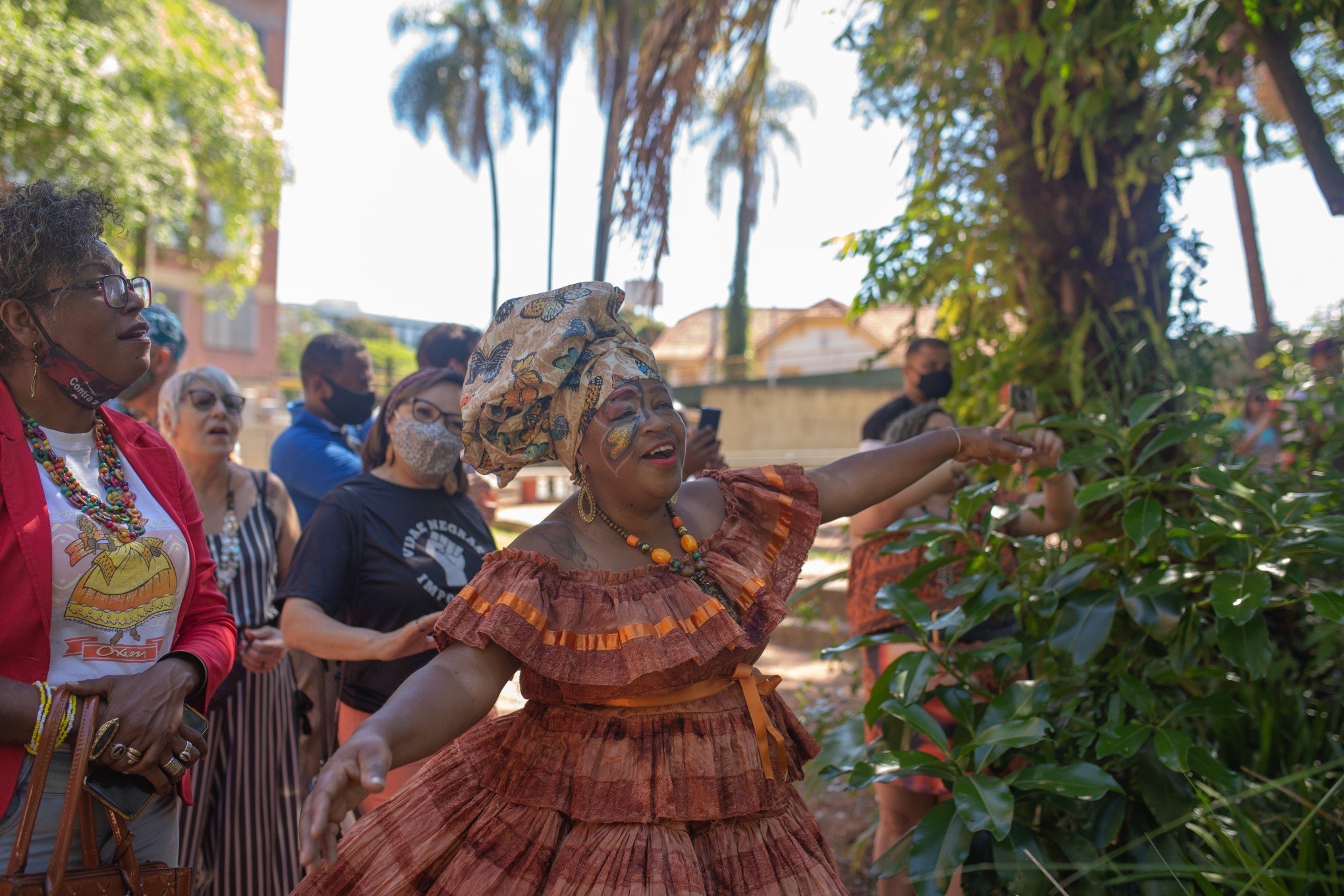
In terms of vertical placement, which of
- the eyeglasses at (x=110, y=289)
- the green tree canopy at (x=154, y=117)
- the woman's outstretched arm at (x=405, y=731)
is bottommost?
the woman's outstretched arm at (x=405, y=731)

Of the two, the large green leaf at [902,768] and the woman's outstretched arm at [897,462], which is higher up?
the woman's outstretched arm at [897,462]

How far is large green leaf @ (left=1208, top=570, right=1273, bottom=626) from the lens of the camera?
232 centimetres

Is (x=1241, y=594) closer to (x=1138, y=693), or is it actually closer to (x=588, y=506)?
(x=1138, y=693)

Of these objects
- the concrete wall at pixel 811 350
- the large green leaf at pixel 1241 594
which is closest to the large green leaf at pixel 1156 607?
the large green leaf at pixel 1241 594

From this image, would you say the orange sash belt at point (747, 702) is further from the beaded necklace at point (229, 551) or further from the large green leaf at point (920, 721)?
the beaded necklace at point (229, 551)

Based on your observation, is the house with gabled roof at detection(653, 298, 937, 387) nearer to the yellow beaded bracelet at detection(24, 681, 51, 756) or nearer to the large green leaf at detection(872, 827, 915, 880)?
the large green leaf at detection(872, 827, 915, 880)

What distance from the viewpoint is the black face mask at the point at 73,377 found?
198 centimetres

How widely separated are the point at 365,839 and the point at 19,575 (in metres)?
0.83

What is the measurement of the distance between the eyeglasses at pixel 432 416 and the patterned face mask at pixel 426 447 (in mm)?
12

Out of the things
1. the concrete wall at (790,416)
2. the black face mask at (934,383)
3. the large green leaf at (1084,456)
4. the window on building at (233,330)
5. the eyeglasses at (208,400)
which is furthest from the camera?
the window on building at (233,330)

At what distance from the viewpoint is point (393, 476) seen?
3.07 metres

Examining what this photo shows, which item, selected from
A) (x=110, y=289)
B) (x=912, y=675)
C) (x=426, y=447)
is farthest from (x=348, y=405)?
(x=912, y=675)

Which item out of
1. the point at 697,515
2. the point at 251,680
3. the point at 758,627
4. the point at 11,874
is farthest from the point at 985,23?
the point at 11,874

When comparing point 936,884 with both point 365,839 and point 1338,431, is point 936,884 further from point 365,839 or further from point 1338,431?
point 1338,431
